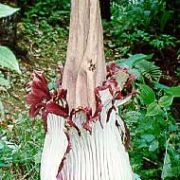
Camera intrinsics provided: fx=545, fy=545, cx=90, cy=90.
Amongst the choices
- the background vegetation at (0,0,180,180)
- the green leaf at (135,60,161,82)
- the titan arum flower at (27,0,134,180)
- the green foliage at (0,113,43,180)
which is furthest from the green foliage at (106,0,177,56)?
the titan arum flower at (27,0,134,180)

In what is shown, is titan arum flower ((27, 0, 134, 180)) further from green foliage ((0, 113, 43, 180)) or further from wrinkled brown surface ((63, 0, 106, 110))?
green foliage ((0, 113, 43, 180))

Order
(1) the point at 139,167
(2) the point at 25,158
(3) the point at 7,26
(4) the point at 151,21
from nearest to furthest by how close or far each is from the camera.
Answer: (1) the point at 139,167
(2) the point at 25,158
(3) the point at 7,26
(4) the point at 151,21

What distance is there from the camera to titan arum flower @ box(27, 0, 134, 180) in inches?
35.1

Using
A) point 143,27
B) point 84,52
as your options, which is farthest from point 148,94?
point 143,27

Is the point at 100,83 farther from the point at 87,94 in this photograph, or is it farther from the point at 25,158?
the point at 25,158

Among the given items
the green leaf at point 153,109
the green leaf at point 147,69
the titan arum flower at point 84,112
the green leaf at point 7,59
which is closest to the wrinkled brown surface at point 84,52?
the titan arum flower at point 84,112

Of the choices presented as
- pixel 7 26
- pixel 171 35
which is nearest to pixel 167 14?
pixel 171 35

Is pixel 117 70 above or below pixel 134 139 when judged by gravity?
above

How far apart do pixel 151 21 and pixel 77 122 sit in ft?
14.9

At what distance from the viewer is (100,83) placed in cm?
91

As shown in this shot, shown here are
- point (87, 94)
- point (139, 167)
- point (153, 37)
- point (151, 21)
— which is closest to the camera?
point (87, 94)

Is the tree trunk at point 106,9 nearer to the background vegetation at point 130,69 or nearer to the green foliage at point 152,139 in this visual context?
the background vegetation at point 130,69

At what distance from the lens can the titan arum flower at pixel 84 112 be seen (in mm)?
891

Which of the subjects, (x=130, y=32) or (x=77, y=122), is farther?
(x=130, y=32)
